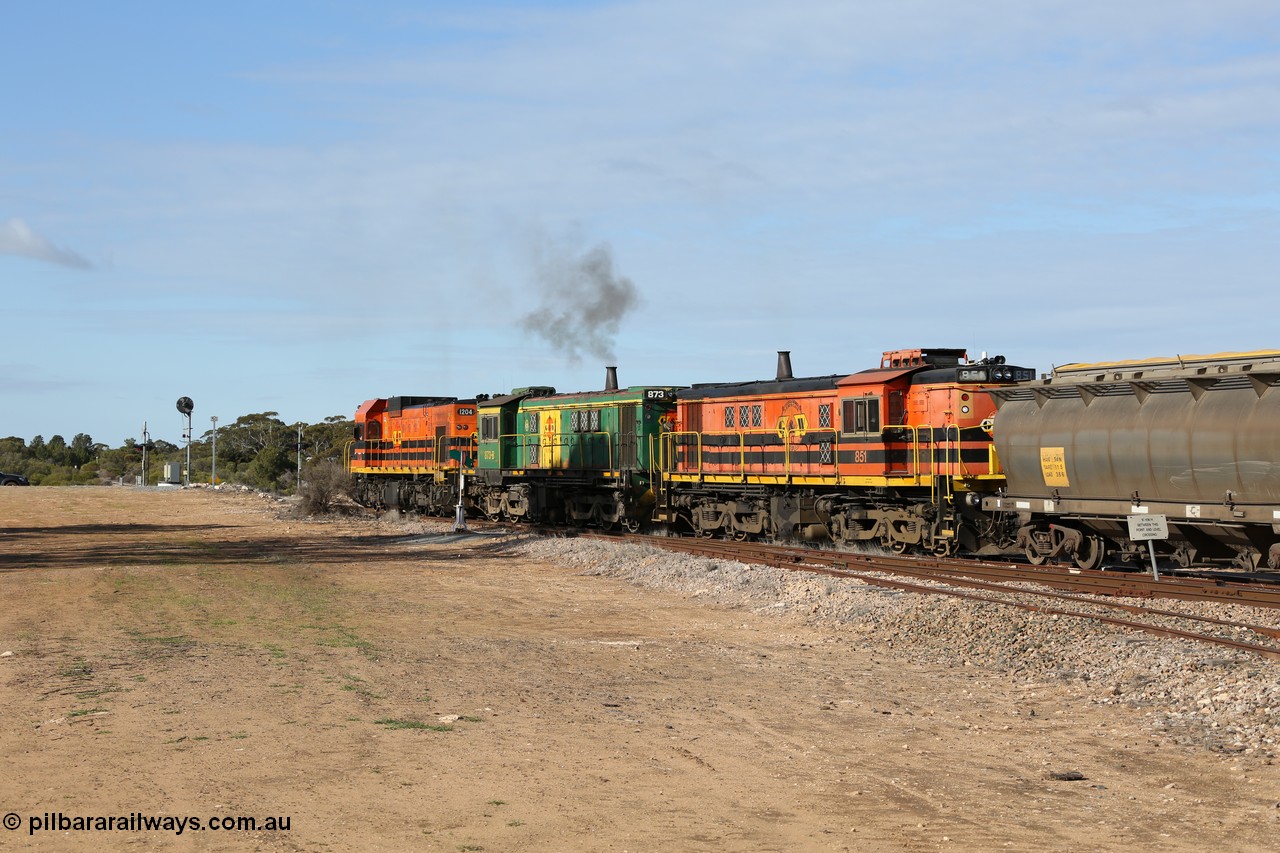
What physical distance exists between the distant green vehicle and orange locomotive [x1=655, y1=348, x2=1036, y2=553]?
5.06ft

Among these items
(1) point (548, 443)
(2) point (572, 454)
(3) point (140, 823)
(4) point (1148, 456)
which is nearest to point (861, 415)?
(4) point (1148, 456)

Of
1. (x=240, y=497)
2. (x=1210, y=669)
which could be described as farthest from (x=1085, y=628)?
(x=240, y=497)

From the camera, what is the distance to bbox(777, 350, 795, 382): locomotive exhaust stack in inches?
1190

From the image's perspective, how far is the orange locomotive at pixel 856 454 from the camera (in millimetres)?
24188

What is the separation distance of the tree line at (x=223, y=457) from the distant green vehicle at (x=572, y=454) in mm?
44379

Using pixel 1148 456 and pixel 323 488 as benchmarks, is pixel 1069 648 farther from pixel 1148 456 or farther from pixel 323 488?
pixel 323 488

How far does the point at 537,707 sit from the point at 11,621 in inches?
401

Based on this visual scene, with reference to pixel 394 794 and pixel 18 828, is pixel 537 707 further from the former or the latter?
pixel 18 828

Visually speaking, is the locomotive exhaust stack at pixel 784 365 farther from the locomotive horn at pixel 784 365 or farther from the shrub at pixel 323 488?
the shrub at pixel 323 488

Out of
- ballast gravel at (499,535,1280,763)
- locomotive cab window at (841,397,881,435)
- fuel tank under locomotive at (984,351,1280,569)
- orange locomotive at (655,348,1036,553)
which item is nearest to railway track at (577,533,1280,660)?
ballast gravel at (499,535,1280,763)

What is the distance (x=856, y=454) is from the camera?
25688 millimetres

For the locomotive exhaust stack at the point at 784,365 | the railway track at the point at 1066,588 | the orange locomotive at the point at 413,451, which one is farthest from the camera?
the orange locomotive at the point at 413,451

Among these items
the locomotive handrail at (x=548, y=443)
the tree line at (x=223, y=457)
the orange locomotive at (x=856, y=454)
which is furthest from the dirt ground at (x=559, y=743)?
the tree line at (x=223, y=457)

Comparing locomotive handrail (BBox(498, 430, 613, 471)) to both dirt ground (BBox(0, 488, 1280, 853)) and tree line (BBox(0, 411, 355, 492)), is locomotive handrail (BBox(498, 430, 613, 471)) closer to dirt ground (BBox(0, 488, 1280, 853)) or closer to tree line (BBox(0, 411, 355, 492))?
dirt ground (BBox(0, 488, 1280, 853))
